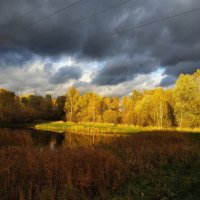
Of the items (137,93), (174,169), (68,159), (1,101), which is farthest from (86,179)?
(137,93)

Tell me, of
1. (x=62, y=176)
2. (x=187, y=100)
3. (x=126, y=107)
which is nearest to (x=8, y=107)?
(x=126, y=107)

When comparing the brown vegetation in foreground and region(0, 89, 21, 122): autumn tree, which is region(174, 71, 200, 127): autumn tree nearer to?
the brown vegetation in foreground

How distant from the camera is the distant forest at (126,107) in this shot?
1587 inches

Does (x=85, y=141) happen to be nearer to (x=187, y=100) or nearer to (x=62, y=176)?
(x=62, y=176)

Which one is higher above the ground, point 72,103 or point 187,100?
point 72,103

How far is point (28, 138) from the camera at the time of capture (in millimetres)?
19656

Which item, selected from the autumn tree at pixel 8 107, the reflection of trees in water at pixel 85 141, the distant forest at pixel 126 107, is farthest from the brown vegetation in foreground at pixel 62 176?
the autumn tree at pixel 8 107

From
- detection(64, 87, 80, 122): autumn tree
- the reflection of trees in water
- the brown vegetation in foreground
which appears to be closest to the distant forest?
detection(64, 87, 80, 122): autumn tree

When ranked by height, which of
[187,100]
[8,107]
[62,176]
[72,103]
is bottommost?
[62,176]

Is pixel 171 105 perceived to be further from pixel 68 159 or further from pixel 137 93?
pixel 68 159

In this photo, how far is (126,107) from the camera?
85938mm

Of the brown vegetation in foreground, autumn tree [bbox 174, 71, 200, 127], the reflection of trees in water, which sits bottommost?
the reflection of trees in water

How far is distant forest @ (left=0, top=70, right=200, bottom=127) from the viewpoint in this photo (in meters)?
40.3

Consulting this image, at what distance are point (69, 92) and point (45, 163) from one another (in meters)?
66.3
